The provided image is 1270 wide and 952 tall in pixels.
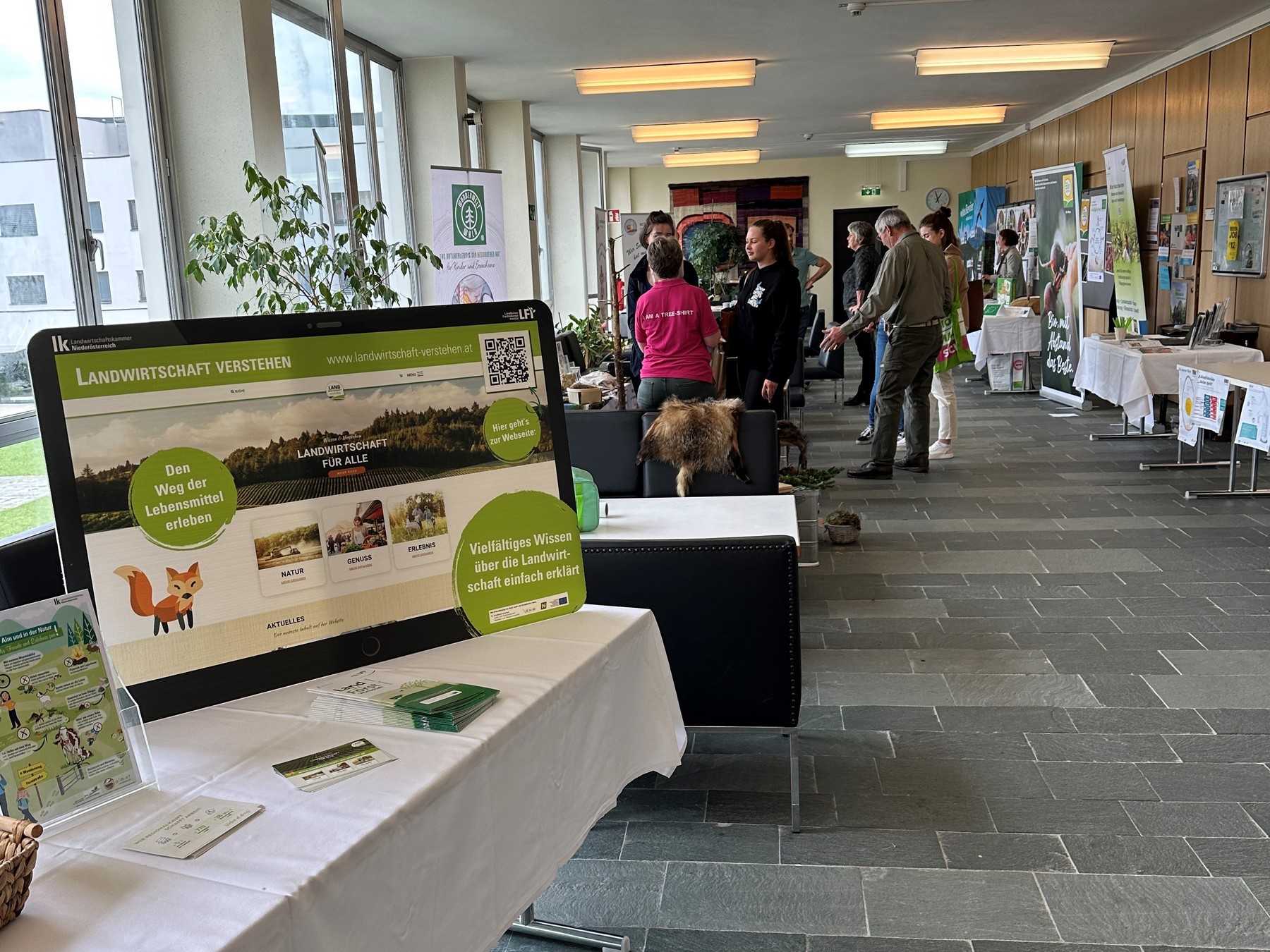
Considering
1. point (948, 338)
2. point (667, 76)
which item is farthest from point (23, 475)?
point (667, 76)

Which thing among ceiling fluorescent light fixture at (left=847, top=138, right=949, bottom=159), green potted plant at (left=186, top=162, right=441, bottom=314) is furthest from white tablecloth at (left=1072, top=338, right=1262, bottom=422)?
ceiling fluorescent light fixture at (left=847, top=138, right=949, bottom=159)

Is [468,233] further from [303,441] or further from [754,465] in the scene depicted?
Result: [303,441]

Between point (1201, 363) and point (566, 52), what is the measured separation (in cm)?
508

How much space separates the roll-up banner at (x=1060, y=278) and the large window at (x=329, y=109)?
20.2 feet

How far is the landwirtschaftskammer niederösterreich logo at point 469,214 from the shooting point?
720 centimetres

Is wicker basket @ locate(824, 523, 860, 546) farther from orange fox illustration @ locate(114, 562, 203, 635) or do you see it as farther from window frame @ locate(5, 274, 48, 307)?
orange fox illustration @ locate(114, 562, 203, 635)

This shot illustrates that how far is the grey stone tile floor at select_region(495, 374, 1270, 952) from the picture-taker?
2428 mm

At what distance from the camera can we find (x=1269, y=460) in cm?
725

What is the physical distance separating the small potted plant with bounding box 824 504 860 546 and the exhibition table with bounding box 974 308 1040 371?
20.5 ft

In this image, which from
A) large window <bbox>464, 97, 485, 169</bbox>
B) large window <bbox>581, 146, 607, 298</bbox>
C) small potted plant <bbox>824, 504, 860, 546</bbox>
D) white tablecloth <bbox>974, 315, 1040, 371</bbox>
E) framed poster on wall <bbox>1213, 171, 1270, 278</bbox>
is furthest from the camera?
large window <bbox>581, 146, 607, 298</bbox>

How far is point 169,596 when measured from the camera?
1.57 meters

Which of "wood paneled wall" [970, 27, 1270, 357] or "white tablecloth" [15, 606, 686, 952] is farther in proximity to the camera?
"wood paneled wall" [970, 27, 1270, 357]

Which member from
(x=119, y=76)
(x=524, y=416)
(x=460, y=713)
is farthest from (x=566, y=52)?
(x=460, y=713)

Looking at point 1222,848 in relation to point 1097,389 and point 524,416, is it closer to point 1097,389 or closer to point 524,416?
point 524,416
